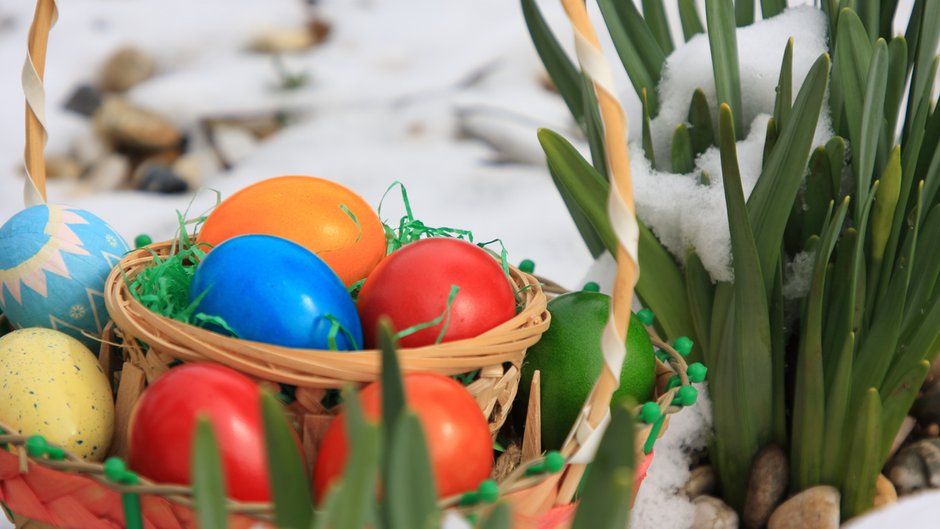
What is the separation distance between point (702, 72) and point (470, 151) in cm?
120

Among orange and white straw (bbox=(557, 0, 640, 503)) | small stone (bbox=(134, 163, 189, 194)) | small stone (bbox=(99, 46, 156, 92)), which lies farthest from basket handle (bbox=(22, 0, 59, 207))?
small stone (bbox=(99, 46, 156, 92))

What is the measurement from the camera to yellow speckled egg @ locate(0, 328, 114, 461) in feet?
2.36

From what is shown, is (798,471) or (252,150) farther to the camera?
(252,150)

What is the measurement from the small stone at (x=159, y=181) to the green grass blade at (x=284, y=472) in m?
1.60

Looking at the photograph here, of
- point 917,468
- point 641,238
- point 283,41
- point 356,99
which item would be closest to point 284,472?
point 641,238

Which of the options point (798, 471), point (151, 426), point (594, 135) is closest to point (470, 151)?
point (594, 135)

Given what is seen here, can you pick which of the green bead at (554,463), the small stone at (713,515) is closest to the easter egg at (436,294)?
the green bead at (554,463)

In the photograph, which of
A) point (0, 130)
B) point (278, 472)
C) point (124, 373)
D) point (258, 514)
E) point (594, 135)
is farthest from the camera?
point (0, 130)

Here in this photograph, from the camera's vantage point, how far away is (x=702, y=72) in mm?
963

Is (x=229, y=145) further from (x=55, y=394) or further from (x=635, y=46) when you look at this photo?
(x=55, y=394)

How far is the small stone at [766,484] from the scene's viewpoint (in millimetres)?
945

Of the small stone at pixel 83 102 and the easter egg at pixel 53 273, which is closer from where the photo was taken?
the easter egg at pixel 53 273

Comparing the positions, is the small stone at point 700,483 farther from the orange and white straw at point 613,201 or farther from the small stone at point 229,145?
the small stone at point 229,145

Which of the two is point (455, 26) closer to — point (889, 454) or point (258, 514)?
point (889, 454)
